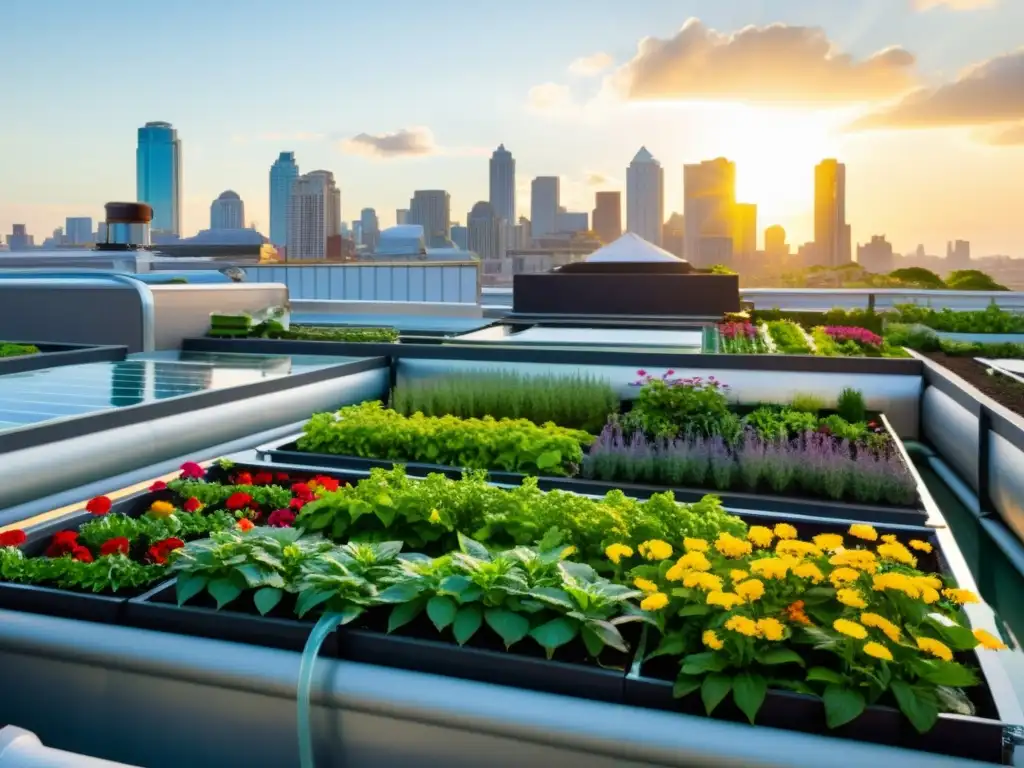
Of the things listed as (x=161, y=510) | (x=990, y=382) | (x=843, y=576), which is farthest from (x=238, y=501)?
(x=990, y=382)

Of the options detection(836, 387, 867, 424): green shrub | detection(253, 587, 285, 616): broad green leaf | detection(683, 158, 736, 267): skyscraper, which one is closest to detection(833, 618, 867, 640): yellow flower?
detection(253, 587, 285, 616): broad green leaf

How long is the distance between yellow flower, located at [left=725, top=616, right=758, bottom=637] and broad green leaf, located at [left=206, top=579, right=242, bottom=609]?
189 centimetres

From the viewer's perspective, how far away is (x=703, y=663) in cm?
295

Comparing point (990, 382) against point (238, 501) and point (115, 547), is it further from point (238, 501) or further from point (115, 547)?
point (115, 547)

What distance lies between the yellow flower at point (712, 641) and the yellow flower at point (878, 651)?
425 millimetres

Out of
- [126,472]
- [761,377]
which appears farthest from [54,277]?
[761,377]

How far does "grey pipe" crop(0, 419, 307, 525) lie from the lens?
5.53m

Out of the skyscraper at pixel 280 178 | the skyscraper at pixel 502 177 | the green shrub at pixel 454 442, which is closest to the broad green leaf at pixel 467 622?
the green shrub at pixel 454 442

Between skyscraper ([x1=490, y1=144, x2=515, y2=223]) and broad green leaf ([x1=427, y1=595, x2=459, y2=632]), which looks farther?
skyscraper ([x1=490, y1=144, x2=515, y2=223])

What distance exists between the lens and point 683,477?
628cm

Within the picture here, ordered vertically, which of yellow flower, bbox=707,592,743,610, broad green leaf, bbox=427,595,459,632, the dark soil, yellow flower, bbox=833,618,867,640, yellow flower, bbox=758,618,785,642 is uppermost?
the dark soil

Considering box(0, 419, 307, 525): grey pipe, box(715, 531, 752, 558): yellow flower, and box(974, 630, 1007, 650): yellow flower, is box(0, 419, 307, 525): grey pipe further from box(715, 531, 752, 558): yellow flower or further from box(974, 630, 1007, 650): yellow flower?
box(974, 630, 1007, 650): yellow flower

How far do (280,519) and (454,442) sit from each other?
6.75 ft

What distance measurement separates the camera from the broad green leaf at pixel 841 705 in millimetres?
2770
